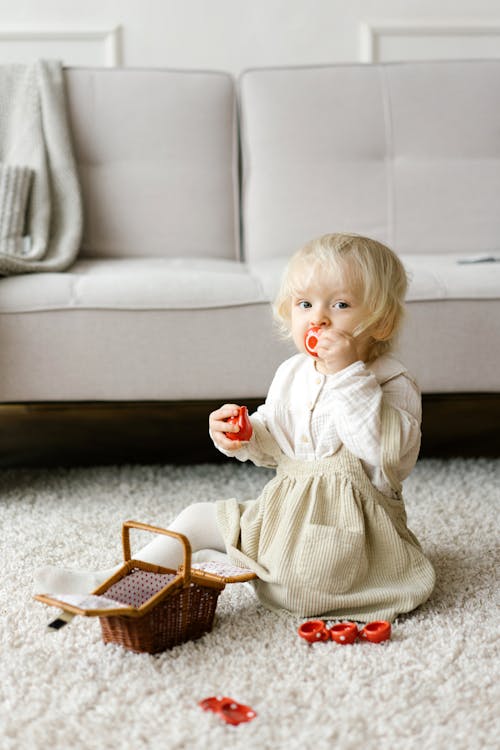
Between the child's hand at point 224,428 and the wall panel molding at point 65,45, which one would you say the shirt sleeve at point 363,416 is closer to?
the child's hand at point 224,428

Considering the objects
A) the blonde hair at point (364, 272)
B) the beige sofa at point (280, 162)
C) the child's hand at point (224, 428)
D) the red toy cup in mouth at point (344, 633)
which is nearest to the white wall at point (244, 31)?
the beige sofa at point (280, 162)

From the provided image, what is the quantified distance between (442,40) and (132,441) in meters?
1.72

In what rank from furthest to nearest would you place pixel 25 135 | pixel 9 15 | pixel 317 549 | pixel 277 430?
pixel 9 15, pixel 25 135, pixel 277 430, pixel 317 549

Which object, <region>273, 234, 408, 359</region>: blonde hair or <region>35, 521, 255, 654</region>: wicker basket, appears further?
<region>273, 234, 408, 359</region>: blonde hair

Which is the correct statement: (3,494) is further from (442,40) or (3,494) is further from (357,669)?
(442,40)

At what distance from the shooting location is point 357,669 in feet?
3.38

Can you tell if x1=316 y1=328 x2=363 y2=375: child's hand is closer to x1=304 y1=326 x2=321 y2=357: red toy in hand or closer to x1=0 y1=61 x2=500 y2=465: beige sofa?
x1=304 y1=326 x2=321 y2=357: red toy in hand

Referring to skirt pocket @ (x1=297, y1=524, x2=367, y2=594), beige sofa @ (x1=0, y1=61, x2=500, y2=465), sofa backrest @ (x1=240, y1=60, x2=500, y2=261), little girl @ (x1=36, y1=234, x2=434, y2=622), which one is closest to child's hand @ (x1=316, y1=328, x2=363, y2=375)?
little girl @ (x1=36, y1=234, x2=434, y2=622)

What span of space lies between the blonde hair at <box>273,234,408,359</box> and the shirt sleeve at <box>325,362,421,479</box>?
0.07 meters

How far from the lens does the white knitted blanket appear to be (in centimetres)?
199

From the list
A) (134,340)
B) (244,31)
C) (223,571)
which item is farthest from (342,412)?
(244,31)

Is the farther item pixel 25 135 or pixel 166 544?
pixel 25 135

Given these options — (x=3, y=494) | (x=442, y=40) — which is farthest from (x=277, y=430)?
(x=442, y=40)

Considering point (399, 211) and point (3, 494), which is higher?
point (399, 211)
